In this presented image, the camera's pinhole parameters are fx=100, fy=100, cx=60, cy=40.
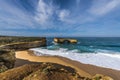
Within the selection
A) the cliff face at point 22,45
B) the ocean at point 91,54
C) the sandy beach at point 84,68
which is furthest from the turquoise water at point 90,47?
the sandy beach at point 84,68

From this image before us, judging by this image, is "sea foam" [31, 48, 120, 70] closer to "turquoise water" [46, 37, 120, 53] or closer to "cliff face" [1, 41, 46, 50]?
"turquoise water" [46, 37, 120, 53]

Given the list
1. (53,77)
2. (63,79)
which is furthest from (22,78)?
(63,79)

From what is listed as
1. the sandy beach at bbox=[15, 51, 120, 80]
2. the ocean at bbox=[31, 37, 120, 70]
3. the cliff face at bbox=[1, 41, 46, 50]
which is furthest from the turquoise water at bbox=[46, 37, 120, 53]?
the sandy beach at bbox=[15, 51, 120, 80]

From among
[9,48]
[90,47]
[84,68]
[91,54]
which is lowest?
[90,47]

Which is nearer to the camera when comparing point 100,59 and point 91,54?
point 100,59

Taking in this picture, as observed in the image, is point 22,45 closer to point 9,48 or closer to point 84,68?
point 9,48

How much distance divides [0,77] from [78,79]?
3300 mm

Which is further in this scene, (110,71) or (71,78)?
(110,71)

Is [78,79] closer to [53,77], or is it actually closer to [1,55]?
[53,77]

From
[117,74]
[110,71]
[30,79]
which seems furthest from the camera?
[110,71]

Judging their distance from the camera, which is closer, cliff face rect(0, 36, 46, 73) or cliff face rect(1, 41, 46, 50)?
cliff face rect(0, 36, 46, 73)

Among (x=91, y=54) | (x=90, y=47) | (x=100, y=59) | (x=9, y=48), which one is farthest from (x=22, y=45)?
(x=100, y=59)

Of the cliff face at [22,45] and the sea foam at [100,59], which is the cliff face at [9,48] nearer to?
the cliff face at [22,45]

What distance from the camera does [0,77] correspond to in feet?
13.7
